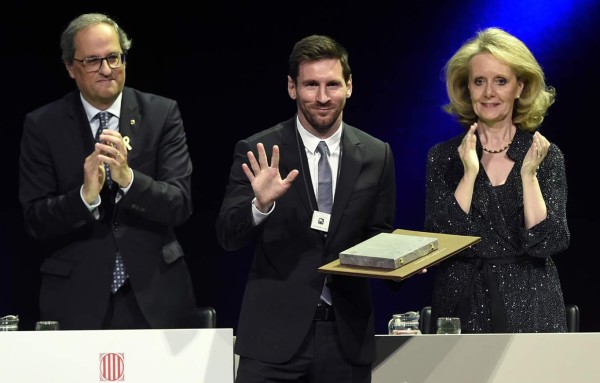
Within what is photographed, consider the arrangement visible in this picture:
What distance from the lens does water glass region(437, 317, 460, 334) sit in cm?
339

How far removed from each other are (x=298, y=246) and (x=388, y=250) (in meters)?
0.33

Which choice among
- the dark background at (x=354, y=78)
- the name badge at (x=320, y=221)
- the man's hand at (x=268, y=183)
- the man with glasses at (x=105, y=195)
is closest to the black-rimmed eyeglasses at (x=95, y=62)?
the man with glasses at (x=105, y=195)

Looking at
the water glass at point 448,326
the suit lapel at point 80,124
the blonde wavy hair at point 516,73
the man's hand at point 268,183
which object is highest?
the blonde wavy hair at point 516,73

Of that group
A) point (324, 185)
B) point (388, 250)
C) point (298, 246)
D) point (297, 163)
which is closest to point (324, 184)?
point (324, 185)

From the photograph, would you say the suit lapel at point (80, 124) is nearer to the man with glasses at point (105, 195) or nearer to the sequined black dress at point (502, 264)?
the man with glasses at point (105, 195)

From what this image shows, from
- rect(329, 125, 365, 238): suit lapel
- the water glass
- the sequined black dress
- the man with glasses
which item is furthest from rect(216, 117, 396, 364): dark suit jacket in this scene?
the man with glasses

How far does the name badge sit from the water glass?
0.53m

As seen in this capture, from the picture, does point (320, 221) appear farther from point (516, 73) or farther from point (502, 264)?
point (516, 73)

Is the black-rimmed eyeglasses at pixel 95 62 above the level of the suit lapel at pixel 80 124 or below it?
above

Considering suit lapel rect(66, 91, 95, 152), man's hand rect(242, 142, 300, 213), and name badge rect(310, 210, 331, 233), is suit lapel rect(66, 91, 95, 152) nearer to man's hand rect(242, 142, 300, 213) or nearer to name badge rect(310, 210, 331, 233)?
man's hand rect(242, 142, 300, 213)

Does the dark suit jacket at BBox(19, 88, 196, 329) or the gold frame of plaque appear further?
the dark suit jacket at BBox(19, 88, 196, 329)

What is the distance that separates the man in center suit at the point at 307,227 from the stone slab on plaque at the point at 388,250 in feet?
0.56

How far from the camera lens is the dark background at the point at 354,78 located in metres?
5.16

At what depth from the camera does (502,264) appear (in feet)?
11.7
